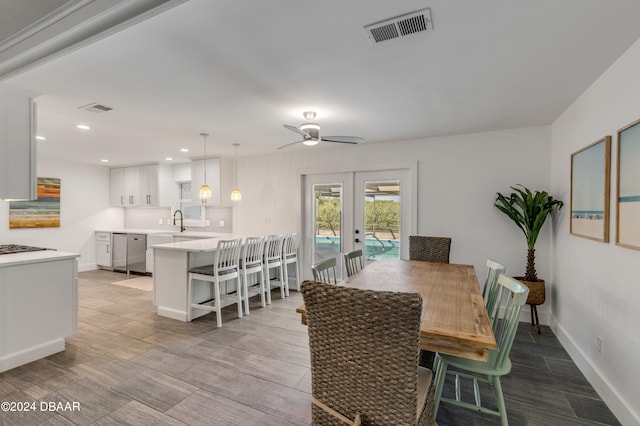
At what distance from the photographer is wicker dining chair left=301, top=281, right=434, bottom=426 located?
45.2 inches

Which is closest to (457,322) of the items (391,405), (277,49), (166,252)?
(391,405)

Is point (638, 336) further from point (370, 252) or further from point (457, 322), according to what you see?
point (370, 252)

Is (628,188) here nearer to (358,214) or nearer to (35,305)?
(358,214)

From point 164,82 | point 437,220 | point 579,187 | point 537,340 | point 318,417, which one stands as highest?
point 164,82

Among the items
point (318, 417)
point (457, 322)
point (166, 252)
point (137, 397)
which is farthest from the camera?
point (166, 252)

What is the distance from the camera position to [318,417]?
1.42 m

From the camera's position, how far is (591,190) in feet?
8.27

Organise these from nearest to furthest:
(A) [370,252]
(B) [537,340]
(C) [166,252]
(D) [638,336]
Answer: (D) [638,336] → (B) [537,340] → (C) [166,252] → (A) [370,252]

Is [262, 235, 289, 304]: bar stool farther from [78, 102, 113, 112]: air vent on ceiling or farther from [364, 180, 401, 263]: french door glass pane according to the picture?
[78, 102, 113, 112]: air vent on ceiling

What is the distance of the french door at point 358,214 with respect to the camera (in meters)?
4.55

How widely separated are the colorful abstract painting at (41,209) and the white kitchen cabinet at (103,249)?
31.1 inches

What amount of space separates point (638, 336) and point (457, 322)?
52.5 inches

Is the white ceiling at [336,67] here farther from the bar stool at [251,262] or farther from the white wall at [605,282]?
the bar stool at [251,262]

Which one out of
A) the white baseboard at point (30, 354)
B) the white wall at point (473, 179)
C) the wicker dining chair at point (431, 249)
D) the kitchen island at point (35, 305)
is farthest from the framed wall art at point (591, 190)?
the white baseboard at point (30, 354)
